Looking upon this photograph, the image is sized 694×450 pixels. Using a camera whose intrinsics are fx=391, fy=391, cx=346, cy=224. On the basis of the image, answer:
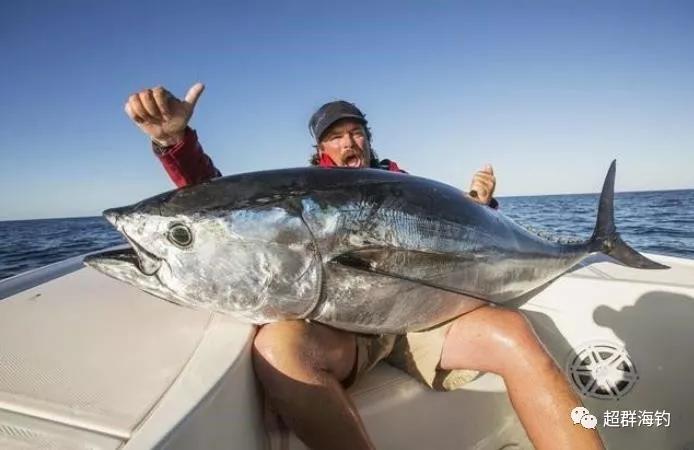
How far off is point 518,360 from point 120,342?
1.52 m

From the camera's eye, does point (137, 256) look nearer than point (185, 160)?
Yes

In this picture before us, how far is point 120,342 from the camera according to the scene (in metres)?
1.33

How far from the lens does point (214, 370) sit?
3.95 ft

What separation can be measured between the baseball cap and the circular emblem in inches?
85.9

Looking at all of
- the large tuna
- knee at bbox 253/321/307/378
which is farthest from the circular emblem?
knee at bbox 253/321/307/378

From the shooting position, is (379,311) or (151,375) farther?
(379,311)

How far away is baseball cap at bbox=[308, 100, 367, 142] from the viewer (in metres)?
3.01

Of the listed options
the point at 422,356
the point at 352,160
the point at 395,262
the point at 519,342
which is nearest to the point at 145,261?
the point at 395,262

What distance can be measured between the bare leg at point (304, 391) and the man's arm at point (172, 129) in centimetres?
101

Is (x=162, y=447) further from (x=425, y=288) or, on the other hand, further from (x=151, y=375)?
(x=425, y=288)

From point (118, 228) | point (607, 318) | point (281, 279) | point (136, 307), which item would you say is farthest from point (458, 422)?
point (118, 228)

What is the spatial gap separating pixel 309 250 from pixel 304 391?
0.50 meters

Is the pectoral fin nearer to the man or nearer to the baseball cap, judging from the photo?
the man

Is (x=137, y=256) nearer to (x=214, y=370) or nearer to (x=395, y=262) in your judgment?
(x=214, y=370)
